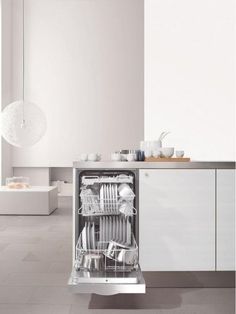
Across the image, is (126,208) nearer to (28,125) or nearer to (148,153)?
(148,153)

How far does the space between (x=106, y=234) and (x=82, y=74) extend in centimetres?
826

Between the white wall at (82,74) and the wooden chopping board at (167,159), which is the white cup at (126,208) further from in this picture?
the white wall at (82,74)

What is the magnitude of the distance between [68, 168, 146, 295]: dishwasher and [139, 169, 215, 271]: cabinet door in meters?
0.10

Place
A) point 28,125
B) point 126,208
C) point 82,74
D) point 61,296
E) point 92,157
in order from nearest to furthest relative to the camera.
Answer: point 126,208
point 61,296
point 92,157
point 28,125
point 82,74

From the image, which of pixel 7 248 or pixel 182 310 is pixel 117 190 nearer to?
pixel 182 310

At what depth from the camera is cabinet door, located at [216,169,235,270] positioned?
3316mm

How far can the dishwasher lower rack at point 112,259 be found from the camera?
2998 mm

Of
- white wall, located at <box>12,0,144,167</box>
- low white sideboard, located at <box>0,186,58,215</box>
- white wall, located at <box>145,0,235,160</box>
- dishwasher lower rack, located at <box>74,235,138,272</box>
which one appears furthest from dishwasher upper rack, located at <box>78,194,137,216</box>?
white wall, located at <box>12,0,144,167</box>

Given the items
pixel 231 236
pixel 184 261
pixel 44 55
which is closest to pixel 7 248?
pixel 184 261

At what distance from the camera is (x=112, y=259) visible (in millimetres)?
3092

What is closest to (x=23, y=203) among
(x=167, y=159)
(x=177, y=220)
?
(x=167, y=159)

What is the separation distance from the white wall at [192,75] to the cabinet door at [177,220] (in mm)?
1021

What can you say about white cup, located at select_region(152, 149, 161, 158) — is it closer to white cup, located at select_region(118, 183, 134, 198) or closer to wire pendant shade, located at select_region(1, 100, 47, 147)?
white cup, located at select_region(118, 183, 134, 198)

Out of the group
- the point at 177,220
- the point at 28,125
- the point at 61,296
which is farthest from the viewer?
the point at 28,125
